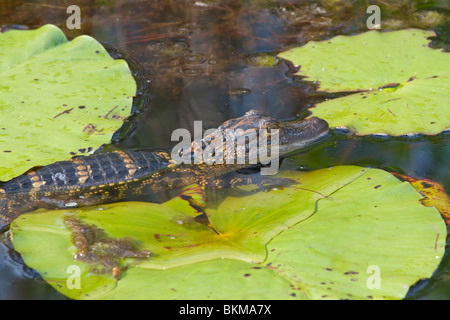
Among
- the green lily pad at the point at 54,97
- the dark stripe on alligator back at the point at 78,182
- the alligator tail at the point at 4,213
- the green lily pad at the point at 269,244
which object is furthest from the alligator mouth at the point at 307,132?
the alligator tail at the point at 4,213

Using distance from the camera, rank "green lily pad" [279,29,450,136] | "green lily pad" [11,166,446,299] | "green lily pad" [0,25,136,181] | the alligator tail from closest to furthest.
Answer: "green lily pad" [11,166,446,299], the alligator tail, "green lily pad" [0,25,136,181], "green lily pad" [279,29,450,136]

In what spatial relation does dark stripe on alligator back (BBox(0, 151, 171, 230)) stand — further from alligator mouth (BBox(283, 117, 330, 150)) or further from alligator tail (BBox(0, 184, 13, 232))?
alligator mouth (BBox(283, 117, 330, 150))

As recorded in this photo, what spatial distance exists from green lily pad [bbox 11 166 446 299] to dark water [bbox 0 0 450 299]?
24 centimetres

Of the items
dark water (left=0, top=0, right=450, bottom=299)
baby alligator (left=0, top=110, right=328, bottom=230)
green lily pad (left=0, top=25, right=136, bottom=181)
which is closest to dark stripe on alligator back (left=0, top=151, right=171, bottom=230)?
baby alligator (left=0, top=110, right=328, bottom=230)

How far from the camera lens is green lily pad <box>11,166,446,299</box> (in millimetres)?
2666

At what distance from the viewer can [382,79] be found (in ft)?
15.5

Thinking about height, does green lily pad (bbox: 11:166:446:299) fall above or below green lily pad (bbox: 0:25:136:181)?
below

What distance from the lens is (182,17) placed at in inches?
258

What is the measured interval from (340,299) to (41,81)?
3.44 metres

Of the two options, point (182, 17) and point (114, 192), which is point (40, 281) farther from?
point (182, 17)

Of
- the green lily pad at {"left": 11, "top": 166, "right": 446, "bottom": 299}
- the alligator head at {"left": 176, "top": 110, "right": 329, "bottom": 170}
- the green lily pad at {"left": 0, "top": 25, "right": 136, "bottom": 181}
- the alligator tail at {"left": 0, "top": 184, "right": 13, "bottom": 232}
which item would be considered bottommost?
the alligator tail at {"left": 0, "top": 184, "right": 13, "bottom": 232}

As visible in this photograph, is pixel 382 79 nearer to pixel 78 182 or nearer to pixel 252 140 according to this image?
pixel 252 140

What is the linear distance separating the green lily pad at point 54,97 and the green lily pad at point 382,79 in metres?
1.85

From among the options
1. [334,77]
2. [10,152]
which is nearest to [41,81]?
[10,152]
